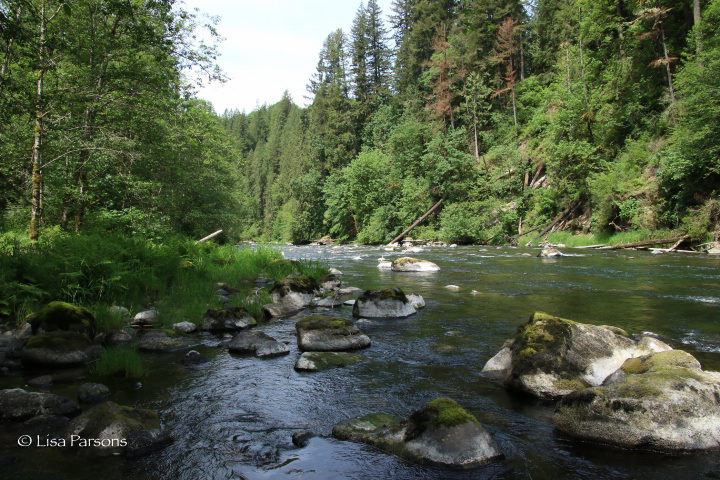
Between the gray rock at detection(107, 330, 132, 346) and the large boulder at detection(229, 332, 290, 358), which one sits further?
the gray rock at detection(107, 330, 132, 346)

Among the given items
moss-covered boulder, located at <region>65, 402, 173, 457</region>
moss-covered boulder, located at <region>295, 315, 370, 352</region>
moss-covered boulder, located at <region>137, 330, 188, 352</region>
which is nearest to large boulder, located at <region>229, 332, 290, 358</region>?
moss-covered boulder, located at <region>295, 315, 370, 352</region>

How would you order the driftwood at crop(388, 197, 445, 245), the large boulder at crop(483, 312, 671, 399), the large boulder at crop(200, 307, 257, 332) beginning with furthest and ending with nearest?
the driftwood at crop(388, 197, 445, 245) → the large boulder at crop(200, 307, 257, 332) → the large boulder at crop(483, 312, 671, 399)

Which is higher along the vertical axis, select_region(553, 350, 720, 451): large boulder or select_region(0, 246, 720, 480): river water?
select_region(553, 350, 720, 451): large boulder

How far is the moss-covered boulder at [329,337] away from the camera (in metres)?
6.51

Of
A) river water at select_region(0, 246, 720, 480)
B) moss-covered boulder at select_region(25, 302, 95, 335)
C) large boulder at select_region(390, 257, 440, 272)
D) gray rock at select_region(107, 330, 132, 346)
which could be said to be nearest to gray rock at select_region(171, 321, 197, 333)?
river water at select_region(0, 246, 720, 480)

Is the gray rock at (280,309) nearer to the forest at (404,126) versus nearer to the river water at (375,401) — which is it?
the river water at (375,401)

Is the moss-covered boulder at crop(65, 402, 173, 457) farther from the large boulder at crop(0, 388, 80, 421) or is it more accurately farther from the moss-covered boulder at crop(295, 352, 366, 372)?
the moss-covered boulder at crop(295, 352, 366, 372)

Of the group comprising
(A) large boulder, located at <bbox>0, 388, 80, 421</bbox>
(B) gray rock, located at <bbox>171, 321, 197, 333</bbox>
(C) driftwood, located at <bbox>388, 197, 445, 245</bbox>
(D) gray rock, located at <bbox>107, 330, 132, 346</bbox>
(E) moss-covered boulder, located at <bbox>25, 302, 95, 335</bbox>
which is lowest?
(B) gray rock, located at <bbox>171, 321, 197, 333</bbox>

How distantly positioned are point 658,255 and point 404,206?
21.5 m

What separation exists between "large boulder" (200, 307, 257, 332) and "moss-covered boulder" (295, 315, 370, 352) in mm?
1660

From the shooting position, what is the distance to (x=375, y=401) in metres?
4.56

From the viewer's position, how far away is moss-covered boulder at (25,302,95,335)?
6.23 meters

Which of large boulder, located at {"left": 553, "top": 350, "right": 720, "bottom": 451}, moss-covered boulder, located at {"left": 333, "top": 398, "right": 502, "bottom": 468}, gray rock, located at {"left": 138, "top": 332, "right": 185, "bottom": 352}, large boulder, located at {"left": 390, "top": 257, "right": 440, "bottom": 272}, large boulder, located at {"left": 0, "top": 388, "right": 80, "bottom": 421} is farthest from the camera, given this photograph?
large boulder, located at {"left": 390, "top": 257, "right": 440, "bottom": 272}

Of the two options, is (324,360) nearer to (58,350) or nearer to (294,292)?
(58,350)
